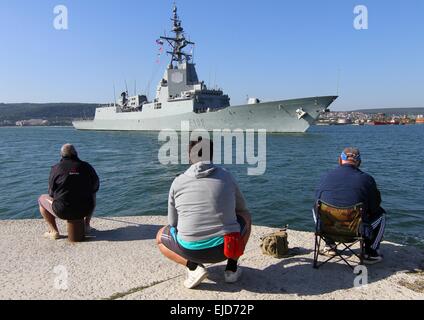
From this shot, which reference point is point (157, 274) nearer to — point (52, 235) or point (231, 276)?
point (231, 276)

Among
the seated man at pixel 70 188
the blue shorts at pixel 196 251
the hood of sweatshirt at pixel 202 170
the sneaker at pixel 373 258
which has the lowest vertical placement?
the sneaker at pixel 373 258

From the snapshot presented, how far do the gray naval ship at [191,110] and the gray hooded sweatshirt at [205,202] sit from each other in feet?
102

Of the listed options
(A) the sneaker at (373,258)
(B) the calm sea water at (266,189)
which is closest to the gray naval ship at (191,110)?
(B) the calm sea water at (266,189)

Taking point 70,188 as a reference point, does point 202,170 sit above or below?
above

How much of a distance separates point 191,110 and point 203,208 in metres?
35.8

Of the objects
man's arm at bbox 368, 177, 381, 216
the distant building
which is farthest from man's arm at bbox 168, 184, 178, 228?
the distant building

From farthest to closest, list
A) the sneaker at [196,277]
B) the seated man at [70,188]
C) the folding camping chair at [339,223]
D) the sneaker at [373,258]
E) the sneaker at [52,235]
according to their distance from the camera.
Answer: the sneaker at [52,235] < the seated man at [70,188] < the sneaker at [373,258] < the folding camping chair at [339,223] < the sneaker at [196,277]

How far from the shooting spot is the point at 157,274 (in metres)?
3.12

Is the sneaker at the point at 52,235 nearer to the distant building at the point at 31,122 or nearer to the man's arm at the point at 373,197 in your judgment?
the man's arm at the point at 373,197

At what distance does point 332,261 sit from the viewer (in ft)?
11.1

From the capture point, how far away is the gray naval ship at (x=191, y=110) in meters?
33.4

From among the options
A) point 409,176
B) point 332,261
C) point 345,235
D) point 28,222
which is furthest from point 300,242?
point 409,176

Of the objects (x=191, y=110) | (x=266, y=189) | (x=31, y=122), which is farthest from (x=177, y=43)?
(x=31, y=122)
